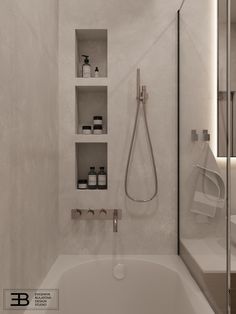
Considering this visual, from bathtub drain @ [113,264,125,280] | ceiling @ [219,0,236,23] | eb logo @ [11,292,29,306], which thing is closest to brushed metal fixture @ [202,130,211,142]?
ceiling @ [219,0,236,23]

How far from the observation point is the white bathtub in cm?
179

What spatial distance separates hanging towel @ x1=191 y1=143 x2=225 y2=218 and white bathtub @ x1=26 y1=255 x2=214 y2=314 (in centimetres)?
49

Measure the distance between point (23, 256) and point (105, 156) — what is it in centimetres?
109

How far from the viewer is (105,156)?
224cm

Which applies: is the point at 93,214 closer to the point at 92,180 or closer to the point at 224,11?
the point at 92,180

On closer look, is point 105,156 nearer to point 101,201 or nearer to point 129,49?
point 101,201

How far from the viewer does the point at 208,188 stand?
1476 mm

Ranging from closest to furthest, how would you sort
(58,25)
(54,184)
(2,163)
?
(2,163)
(54,184)
(58,25)

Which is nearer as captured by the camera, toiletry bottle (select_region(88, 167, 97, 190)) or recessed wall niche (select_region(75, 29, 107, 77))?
toiletry bottle (select_region(88, 167, 97, 190))

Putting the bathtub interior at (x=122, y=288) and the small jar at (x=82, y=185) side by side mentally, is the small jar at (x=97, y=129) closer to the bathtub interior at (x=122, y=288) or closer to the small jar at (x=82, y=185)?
the small jar at (x=82, y=185)

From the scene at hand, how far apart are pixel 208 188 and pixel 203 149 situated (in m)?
0.22

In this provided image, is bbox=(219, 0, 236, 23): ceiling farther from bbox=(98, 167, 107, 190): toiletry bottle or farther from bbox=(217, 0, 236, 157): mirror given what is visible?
bbox=(98, 167, 107, 190): toiletry bottle

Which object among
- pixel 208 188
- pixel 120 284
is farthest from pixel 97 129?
pixel 120 284

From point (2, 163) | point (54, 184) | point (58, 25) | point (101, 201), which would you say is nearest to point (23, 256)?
point (2, 163)
